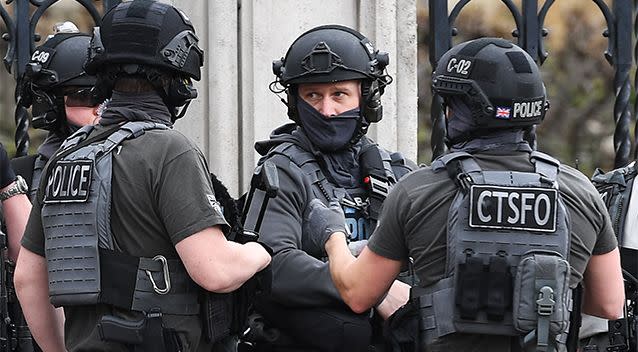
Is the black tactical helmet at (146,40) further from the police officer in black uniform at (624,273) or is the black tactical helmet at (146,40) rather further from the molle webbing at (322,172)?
the police officer in black uniform at (624,273)

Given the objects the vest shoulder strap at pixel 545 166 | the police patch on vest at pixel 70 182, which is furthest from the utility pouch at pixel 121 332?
the vest shoulder strap at pixel 545 166

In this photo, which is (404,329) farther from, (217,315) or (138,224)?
(138,224)


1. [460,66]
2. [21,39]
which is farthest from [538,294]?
[21,39]

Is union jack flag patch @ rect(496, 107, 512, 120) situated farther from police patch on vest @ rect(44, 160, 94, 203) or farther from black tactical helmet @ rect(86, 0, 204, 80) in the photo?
police patch on vest @ rect(44, 160, 94, 203)

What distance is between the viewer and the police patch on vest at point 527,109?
4363mm

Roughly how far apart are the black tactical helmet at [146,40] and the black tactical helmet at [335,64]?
32.7 inches

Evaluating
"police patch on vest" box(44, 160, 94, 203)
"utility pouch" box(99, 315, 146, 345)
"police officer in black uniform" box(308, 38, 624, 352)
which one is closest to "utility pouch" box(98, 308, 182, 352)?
"utility pouch" box(99, 315, 146, 345)

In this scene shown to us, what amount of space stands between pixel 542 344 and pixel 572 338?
0.44 m

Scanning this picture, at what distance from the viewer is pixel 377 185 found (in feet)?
17.4

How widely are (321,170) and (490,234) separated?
1.22 m

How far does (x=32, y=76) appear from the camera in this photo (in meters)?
5.77

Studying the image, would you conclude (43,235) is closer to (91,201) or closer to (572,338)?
(91,201)

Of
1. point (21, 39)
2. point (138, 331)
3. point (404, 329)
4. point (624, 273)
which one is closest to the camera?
point (138, 331)

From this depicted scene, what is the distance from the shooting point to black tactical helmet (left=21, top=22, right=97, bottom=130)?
5.71 metres
